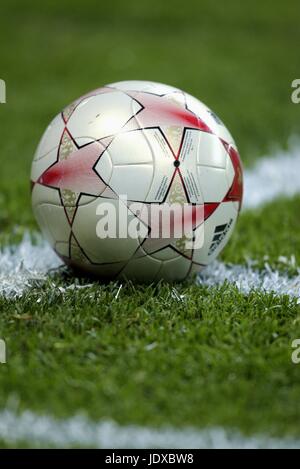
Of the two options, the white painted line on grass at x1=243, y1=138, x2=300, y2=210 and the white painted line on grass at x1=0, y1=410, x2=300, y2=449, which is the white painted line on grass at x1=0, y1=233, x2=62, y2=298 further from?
the white painted line on grass at x1=243, y1=138, x2=300, y2=210

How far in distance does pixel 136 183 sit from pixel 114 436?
113 cm

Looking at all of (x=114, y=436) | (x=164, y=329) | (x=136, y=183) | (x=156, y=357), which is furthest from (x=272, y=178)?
(x=114, y=436)

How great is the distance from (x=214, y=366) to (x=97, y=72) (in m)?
6.08

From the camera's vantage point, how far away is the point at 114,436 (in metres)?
2.32

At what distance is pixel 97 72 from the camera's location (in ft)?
26.7

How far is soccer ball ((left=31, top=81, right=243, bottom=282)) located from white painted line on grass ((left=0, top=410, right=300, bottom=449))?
0.98 metres

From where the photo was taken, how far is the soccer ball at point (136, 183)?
9.96ft

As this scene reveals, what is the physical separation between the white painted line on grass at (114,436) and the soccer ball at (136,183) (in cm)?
98

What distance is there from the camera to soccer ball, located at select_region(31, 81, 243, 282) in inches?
120

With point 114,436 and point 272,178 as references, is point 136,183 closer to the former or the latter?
point 114,436

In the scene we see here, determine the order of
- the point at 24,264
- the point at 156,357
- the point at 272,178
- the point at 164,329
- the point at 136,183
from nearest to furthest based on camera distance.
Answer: the point at 156,357, the point at 164,329, the point at 136,183, the point at 24,264, the point at 272,178

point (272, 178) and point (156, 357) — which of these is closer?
point (156, 357)

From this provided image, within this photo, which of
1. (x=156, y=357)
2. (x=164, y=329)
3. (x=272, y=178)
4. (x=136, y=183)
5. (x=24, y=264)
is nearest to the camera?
(x=156, y=357)

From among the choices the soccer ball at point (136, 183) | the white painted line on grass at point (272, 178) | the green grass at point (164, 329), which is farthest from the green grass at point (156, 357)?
the white painted line on grass at point (272, 178)
